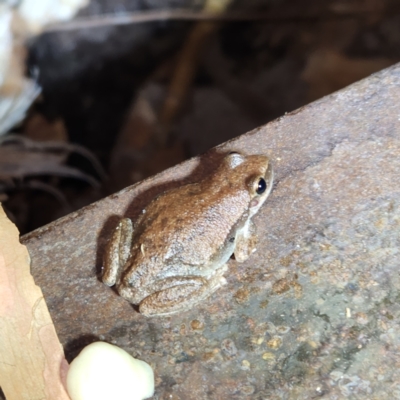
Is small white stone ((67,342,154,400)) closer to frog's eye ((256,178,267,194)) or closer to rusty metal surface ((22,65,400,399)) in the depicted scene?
rusty metal surface ((22,65,400,399))

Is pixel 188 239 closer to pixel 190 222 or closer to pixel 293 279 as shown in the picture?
pixel 190 222

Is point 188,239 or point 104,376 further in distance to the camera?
point 188,239

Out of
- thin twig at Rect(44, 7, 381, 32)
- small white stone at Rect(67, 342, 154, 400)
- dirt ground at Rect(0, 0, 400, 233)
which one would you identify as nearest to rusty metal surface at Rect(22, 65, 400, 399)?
small white stone at Rect(67, 342, 154, 400)

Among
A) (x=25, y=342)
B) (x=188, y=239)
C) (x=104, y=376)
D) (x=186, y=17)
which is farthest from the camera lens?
(x=186, y=17)

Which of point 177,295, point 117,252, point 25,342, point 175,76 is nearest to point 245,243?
Result: point 177,295

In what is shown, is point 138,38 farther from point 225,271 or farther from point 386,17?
point 225,271

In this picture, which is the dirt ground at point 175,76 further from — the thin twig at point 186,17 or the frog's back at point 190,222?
the frog's back at point 190,222

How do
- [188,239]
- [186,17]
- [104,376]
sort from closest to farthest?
[104,376]
[188,239]
[186,17]
